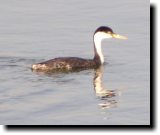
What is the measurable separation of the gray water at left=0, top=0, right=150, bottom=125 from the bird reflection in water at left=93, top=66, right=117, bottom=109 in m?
0.02

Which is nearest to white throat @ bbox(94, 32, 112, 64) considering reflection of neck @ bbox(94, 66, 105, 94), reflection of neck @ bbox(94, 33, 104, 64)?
reflection of neck @ bbox(94, 33, 104, 64)

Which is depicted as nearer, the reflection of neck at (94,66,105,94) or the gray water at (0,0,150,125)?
the gray water at (0,0,150,125)

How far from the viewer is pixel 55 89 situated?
50.7ft

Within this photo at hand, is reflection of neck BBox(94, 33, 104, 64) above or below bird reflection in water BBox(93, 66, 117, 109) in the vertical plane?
above

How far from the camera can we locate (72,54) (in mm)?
18953

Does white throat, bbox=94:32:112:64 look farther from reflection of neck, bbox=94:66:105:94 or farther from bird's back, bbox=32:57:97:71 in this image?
bird's back, bbox=32:57:97:71

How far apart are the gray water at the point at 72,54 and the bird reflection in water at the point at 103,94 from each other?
0.8 inches

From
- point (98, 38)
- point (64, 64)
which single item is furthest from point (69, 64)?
point (98, 38)

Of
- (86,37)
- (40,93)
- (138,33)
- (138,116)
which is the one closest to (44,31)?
(86,37)

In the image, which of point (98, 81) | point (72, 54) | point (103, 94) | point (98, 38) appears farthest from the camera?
point (98, 38)

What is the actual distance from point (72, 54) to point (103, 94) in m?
3.71

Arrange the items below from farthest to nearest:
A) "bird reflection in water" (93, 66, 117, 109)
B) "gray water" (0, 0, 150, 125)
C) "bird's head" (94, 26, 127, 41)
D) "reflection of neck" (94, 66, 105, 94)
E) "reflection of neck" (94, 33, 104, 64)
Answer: "bird's head" (94, 26, 127, 41) → "reflection of neck" (94, 33, 104, 64) → "reflection of neck" (94, 66, 105, 94) → "bird reflection in water" (93, 66, 117, 109) → "gray water" (0, 0, 150, 125)

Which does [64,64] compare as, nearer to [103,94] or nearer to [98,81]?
[98,81]

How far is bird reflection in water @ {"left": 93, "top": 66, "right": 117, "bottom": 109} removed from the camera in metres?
14.5
